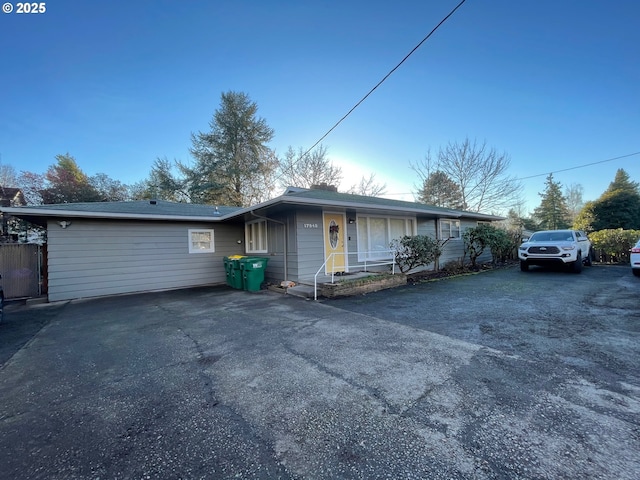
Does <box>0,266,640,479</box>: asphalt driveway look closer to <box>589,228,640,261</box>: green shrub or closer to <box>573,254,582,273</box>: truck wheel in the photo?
<box>573,254,582,273</box>: truck wheel

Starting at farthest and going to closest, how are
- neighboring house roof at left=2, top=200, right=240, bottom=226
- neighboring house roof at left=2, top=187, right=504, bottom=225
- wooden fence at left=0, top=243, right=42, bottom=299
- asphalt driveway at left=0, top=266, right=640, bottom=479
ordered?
wooden fence at left=0, top=243, right=42, bottom=299, neighboring house roof at left=2, top=200, right=240, bottom=226, neighboring house roof at left=2, top=187, right=504, bottom=225, asphalt driveway at left=0, top=266, right=640, bottom=479

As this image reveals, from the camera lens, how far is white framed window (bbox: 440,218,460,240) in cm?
1231

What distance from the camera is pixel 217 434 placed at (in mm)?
1880

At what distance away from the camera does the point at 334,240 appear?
28.9 feet

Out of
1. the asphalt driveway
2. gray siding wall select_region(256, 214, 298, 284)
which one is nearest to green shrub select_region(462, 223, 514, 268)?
the asphalt driveway

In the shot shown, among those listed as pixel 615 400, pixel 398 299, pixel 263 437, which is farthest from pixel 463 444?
pixel 398 299

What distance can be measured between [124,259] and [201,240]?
2.39 meters

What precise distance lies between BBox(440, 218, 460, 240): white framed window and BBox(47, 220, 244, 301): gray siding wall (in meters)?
9.85

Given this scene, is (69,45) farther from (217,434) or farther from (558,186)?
(558,186)

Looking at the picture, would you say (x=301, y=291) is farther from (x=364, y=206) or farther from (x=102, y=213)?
(x=102, y=213)

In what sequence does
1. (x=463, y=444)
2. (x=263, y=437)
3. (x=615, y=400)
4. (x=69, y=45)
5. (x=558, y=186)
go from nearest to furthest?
(x=463, y=444), (x=263, y=437), (x=615, y=400), (x=69, y=45), (x=558, y=186)

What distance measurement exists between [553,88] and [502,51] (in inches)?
150

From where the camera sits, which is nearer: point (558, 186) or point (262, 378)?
point (262, 378)

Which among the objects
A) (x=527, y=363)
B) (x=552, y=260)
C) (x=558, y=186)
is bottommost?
(x=527, y=363)
